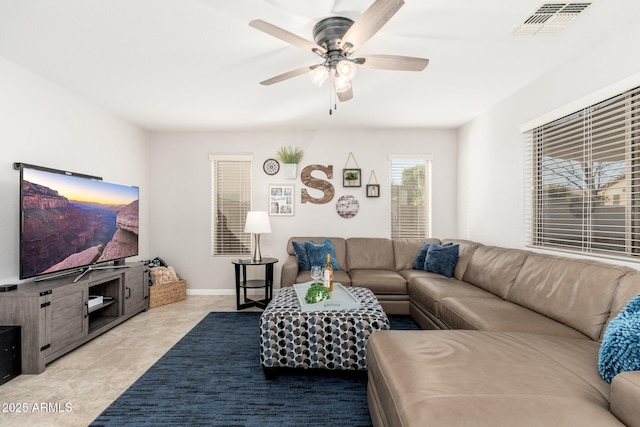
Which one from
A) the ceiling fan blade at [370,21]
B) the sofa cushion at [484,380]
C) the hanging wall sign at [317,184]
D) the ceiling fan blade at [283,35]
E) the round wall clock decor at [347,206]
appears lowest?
the sofa cushion at [484,380]

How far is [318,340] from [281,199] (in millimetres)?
2890

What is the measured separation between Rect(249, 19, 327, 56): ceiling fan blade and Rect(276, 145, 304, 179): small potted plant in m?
2.69

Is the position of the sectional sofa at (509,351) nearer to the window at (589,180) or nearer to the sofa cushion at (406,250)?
the window at (589,180)

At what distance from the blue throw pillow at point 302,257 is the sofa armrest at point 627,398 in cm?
320

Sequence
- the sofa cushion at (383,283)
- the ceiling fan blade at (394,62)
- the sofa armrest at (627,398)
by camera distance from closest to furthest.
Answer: the sofa armrest at (627,398), the ceiling fan blade at (394,62), the sofa cushion at (383,283)

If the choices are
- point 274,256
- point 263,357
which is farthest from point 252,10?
point 274,256

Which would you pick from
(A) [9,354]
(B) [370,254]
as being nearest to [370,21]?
(B) [370,254]

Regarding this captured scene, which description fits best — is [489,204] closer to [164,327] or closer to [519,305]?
[519,305]

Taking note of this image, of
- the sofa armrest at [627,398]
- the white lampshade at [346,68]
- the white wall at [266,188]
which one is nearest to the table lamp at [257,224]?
the white wall at [266,188]

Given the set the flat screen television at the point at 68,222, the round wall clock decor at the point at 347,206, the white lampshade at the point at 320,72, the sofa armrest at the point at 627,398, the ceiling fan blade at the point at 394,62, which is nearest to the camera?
the sofa armrest at the point at 627,398

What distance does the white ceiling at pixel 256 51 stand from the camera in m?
2.04

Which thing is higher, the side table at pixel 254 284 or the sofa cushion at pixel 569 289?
the sofa cushion at pixel 569 289

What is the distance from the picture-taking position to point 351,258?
445 centimetres

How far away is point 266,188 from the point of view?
4926 millimetres
